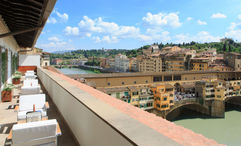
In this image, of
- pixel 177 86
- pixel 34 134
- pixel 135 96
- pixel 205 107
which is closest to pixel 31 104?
pixel 34 134

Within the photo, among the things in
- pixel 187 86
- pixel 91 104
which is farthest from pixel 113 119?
pixel 187 86

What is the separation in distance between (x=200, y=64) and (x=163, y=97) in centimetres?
2410

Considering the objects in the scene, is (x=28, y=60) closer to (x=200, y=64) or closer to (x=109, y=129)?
(x=109, y=129)

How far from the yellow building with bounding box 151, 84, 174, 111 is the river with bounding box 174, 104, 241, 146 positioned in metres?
2.59

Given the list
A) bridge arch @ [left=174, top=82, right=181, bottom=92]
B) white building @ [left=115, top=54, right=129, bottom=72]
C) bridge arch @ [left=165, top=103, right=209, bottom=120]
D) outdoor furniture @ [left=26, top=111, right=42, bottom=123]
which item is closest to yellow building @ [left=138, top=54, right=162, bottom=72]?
white building @ [left=115, top=54, right=129, bottom=72]

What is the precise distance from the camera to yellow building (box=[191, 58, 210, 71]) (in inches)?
1655

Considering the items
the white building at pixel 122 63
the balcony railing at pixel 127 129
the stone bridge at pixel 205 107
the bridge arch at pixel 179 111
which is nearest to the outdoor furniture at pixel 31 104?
the balcony railing at pixel 127 129

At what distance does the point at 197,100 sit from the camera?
1051 inches

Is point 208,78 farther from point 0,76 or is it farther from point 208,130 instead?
point 0,76

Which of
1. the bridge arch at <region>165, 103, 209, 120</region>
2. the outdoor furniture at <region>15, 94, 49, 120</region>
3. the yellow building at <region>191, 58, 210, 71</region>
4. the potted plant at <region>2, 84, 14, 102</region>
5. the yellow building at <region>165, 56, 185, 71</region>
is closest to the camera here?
the outdoor furniture at <region>15, 94, 49, 120</region>

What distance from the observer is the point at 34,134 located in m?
1.72

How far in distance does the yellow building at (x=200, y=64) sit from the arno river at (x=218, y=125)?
602 inches

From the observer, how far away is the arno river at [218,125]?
19675 mm

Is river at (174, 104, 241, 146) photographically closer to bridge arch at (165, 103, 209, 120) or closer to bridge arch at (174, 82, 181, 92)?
bridge arch at (165, 103, 209, 120)
